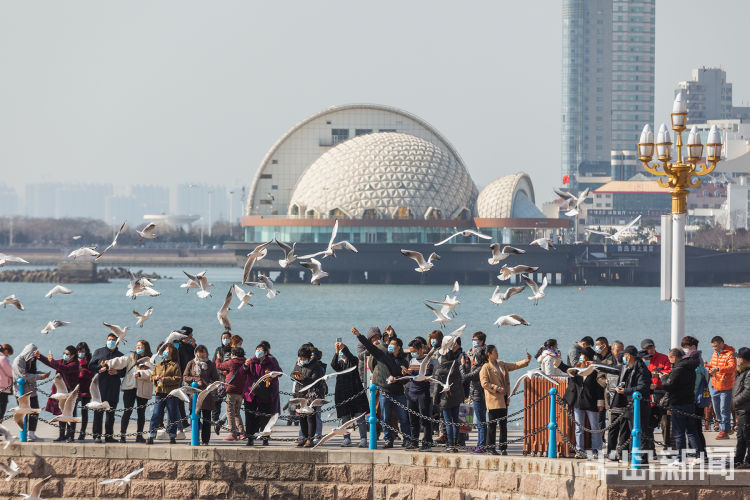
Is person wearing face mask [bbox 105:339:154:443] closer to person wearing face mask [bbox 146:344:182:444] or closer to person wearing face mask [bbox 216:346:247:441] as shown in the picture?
person wearing face mask [bbox 146:344:182:444]

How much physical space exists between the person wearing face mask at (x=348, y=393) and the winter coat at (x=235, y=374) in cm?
134

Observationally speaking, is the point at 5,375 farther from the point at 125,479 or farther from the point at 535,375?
the point at 535,375

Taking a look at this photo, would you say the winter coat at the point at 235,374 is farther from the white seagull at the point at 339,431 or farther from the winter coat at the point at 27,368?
the winter coat at the point at 27,368

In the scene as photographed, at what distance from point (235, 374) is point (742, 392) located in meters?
6.82

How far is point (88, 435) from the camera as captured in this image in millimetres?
19844

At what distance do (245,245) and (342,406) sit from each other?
348 feet

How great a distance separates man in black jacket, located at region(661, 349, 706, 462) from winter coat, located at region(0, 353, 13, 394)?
904cm

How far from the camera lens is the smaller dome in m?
124

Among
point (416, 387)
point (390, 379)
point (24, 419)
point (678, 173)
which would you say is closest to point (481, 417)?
point (416, 387)

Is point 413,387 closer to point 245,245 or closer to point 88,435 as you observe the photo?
point 88,435

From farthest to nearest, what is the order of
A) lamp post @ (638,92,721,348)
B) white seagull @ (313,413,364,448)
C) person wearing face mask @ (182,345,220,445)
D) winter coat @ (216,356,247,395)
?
lamp post @ (638,92,721,348) → winter coat @ (216,356,247,395) → person wearing face mask @ (182,345,220,445) → white seagull @ (313,413,364,448)

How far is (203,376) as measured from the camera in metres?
19.3

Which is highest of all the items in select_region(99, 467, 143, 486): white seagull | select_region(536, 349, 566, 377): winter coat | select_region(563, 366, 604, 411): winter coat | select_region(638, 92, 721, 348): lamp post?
select_region(638, 92, 721, 348): lamp post

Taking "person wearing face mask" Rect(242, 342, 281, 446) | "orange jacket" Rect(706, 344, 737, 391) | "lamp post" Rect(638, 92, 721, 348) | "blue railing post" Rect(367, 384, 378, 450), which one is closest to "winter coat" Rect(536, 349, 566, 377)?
"blue railing post" Rect(367, 384, 378, 450)
